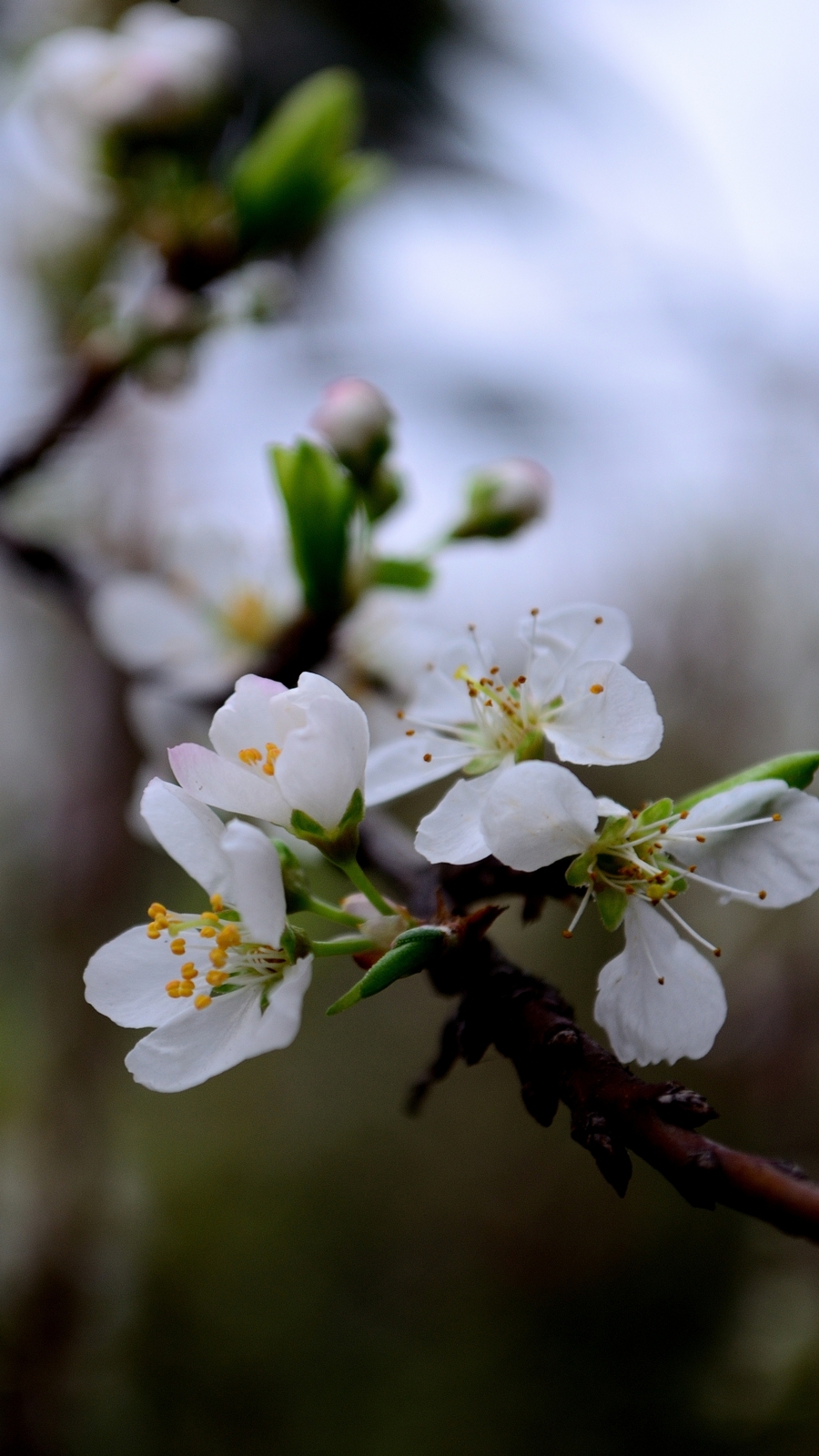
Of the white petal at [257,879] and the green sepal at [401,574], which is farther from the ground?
the white petal at [257,879]

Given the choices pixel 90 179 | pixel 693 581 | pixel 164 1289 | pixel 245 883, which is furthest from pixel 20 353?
pixel 164 1289

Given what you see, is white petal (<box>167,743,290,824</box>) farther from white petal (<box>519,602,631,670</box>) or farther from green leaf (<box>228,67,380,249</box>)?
green leaf (<box>228,67,380,249</box>)

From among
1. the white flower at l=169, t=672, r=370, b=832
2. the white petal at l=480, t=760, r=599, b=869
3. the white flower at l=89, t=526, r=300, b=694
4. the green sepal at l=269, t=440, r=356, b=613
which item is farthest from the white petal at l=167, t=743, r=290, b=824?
the white flower at l=89, t=526, r=300, b=694

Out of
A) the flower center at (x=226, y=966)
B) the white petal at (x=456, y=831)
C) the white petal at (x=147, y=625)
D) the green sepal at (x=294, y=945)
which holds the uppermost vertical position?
the white petal at (x=456, y=831)

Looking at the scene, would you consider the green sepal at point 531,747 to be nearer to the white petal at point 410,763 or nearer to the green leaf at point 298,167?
the white petal at point 410,763

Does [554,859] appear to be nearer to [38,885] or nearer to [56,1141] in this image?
[56,1141]

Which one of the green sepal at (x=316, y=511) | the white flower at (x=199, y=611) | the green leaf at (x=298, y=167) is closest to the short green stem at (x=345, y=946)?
the green sepal at (x=316, y=511)
